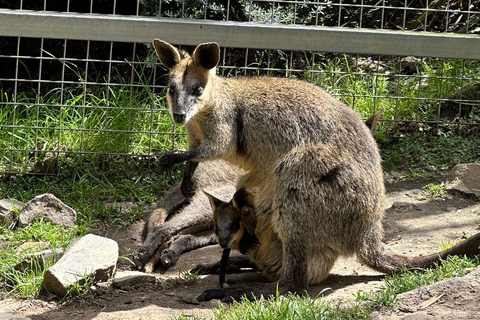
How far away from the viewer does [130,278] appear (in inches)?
219

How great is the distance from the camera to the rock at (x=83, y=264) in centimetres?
528

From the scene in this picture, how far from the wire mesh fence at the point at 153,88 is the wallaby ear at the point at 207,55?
4.73ft

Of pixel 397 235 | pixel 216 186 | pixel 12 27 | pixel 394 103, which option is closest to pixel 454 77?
pixel 394 103

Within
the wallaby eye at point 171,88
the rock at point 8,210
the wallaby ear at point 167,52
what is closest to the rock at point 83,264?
the rock at point 8,210

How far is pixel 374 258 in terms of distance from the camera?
5.28 meters

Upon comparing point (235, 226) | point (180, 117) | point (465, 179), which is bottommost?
point (235, 226)

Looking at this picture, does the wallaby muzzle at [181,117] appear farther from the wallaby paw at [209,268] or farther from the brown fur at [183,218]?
the wallaby paw at [209,268]

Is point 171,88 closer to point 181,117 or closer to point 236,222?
point 181,117

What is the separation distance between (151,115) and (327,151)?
9.48 feet

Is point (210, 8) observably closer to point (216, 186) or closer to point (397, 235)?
point (216, 186)

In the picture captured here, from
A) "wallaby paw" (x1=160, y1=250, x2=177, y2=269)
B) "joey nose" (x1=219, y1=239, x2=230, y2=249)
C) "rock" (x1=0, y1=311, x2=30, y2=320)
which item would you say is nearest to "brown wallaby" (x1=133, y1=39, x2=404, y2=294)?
"wallaby paw" (x1=160, y1=250, x2=177, y2=269)

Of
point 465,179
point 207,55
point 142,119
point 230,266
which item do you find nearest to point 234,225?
point 230,266

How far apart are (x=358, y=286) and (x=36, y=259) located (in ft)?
8.07

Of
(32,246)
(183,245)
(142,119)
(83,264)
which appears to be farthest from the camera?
(142,119)
